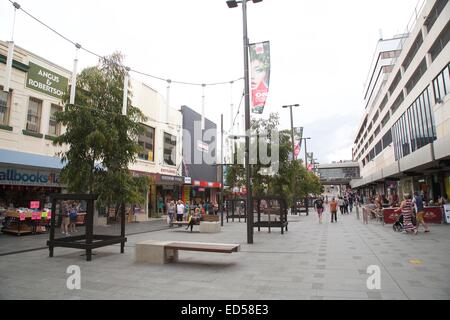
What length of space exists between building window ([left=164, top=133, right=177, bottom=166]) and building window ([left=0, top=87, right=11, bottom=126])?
48.5 feet

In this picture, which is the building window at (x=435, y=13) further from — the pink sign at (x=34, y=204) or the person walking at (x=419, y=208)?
the pink sign at (x=34, y=204)

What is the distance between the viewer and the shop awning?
44.9ft

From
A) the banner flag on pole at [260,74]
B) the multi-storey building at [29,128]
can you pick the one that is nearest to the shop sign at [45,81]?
the multi-storey building at [29,128]

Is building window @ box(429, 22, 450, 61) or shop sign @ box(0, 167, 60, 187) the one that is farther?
building window @ box(429, 22, 450, 61)

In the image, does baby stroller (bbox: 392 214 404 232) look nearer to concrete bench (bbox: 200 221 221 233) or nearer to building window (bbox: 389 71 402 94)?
concrete bench (bbox: 200 221 221 233)

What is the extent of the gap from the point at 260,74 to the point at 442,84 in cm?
1606

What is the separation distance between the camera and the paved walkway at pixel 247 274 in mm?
5504

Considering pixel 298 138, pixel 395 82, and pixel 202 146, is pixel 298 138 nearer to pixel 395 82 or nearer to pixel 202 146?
pixel 202 146

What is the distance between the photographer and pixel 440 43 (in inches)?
855

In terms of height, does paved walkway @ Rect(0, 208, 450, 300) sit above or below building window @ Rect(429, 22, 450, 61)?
below

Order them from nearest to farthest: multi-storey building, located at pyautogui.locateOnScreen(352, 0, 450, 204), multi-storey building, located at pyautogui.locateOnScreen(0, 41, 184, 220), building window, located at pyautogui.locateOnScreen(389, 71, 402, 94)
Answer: multi-storey building, located at pyautogui.locateOnScreen(0, 41, 184, 220) < multi-storey building, located at pyautogui.locateOnScreen(352, 0, 450, 204) < building window, located at pyautogui.locateOnScreen(389, 71, 402, 94)

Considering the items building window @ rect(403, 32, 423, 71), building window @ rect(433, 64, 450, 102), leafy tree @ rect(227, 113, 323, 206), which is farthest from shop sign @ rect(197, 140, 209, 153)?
building window @ rect(403, 32, 423, 71)

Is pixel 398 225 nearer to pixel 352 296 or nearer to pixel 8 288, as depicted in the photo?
pixel 352 296
